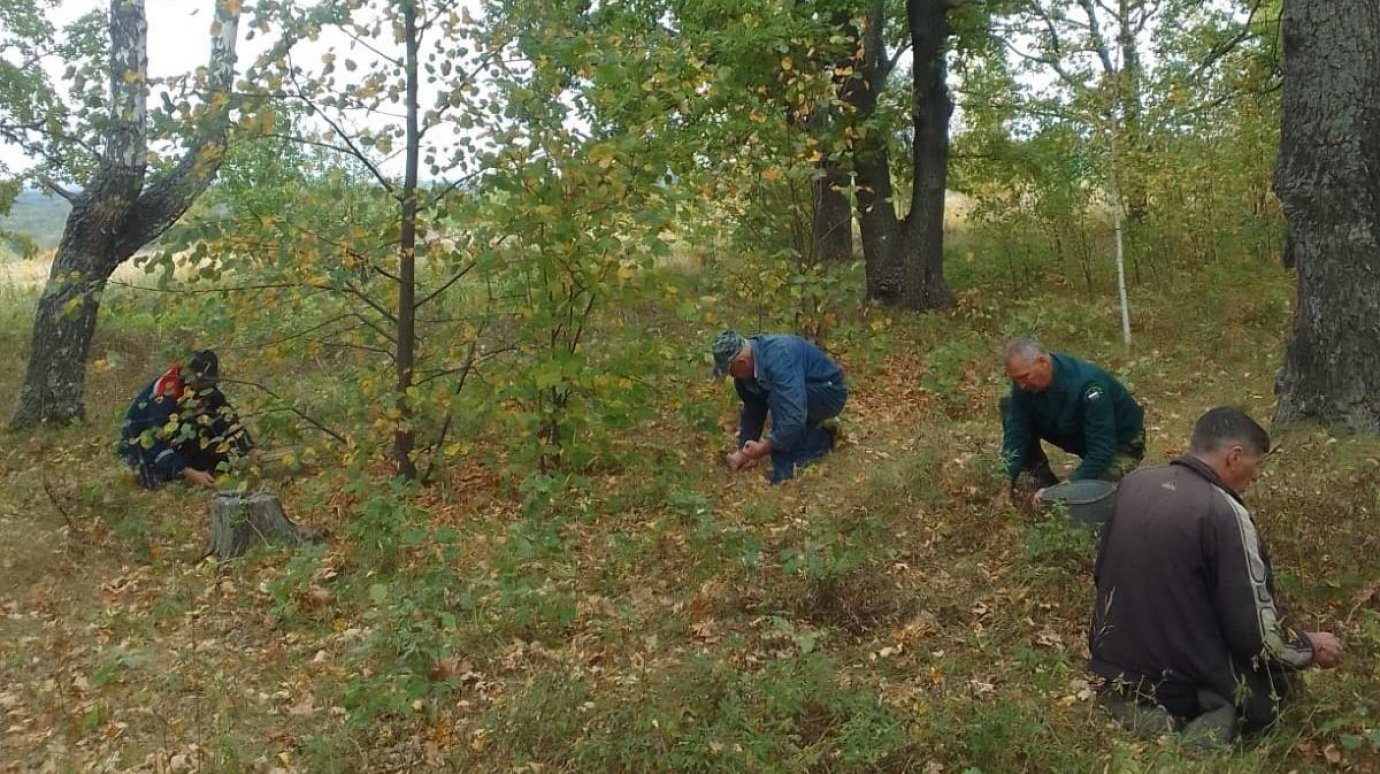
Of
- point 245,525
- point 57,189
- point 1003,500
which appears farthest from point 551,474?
point 57,189

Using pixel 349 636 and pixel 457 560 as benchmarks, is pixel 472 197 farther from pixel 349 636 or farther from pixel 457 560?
pixel 349 636

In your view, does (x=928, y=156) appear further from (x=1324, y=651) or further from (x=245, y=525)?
(x=1324, y=651)

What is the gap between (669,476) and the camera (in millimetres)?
6684

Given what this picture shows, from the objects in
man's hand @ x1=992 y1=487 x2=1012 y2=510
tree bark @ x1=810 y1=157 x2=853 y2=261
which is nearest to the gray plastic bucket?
man's hand @ x1=992 y1=487 x2=1012 y2=510

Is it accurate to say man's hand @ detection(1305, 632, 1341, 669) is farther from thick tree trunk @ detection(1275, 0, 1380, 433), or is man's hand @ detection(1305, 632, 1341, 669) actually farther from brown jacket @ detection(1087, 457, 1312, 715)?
thick tree trunk @ detection(1275, 0, 1380, 433)

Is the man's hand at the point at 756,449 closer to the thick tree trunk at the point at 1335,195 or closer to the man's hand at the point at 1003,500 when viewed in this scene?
the man's hand at the point at 1003,500

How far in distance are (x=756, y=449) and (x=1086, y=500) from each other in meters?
2.44

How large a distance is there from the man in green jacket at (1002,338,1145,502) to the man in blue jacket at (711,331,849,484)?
153 cm

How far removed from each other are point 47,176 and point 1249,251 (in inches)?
560

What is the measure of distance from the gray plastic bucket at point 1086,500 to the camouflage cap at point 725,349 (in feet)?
7.58

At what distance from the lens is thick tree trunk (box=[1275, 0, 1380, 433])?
588cm

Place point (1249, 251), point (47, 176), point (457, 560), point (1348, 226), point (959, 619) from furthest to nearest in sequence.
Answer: point (1249, 251), point (47, 176), point (1348, 226), point (457, 560), point (959, 619)

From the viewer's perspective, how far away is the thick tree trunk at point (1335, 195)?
5.88 meters

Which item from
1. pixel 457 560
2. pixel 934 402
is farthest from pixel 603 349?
pixel 934 402
